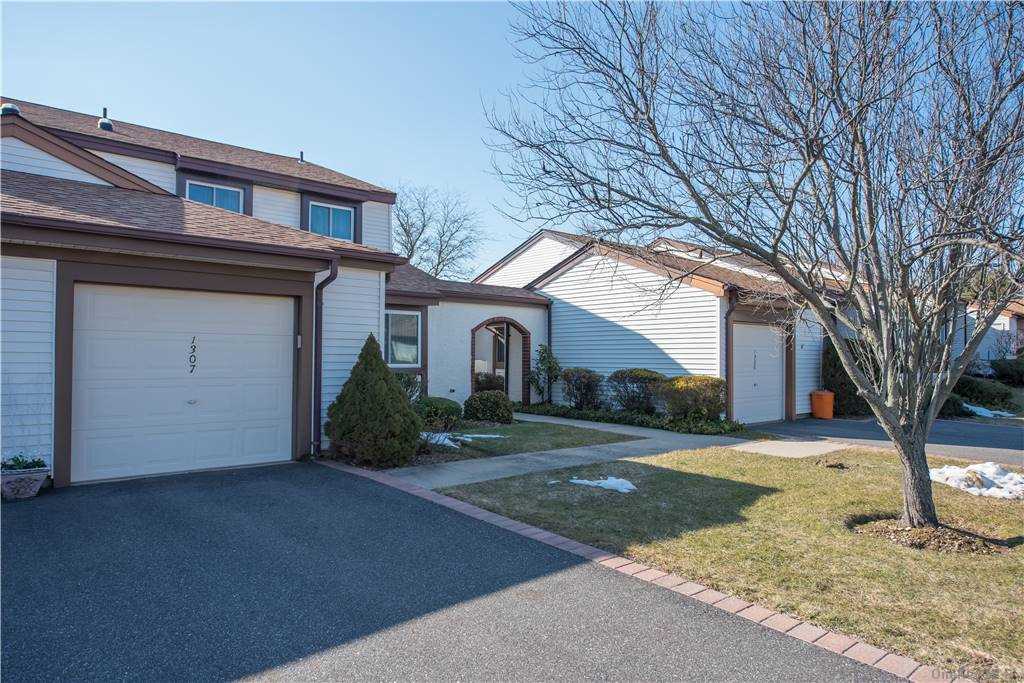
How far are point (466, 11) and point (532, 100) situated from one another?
72.9 inches

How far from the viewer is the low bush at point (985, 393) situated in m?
18.7

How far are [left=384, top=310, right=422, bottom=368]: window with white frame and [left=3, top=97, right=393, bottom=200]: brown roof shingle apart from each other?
11.2 ft

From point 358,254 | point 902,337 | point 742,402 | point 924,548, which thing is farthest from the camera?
point 742,402

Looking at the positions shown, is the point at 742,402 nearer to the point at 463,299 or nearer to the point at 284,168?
the point at 463,299

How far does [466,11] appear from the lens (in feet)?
23.9

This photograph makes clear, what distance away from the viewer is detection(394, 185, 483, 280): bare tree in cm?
4016

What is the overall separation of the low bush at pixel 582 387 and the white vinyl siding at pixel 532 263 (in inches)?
205

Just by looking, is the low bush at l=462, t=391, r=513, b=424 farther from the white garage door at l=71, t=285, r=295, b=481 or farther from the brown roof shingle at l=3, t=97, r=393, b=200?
the brown roof shingle at l=3, t=97, r=393, b=200

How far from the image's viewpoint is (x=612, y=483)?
7.82 meters

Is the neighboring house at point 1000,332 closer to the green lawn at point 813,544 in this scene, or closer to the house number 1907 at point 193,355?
the green lawn at point 813,544

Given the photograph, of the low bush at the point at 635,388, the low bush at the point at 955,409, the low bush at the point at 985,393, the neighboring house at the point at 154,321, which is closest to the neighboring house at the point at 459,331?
the low bush at the point at 635,388

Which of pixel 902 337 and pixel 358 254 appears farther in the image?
pixel 358 254

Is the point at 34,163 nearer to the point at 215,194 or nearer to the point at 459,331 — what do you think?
the point at 215,194

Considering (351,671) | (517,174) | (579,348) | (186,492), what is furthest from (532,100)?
(579,348)
